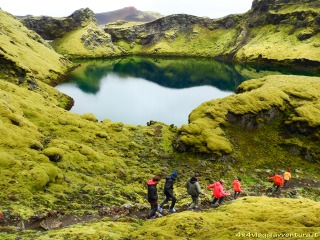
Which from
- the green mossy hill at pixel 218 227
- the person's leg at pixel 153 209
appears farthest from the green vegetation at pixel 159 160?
the person's leg at pixel 153 209

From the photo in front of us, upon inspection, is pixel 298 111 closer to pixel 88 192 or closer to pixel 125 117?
pixel 88 192

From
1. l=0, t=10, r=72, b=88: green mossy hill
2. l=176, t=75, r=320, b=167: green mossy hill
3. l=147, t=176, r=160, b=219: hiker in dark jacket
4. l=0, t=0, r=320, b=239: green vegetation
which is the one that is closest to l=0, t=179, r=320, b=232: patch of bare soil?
l=0, t=0, r=320, b=239: green vegetation

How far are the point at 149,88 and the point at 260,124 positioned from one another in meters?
83.0

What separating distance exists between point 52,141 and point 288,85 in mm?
42805

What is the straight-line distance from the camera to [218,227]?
762 inches

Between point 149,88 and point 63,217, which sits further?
point 149,88

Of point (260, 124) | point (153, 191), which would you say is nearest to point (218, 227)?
point (153, 191)

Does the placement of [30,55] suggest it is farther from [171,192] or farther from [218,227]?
[218,227]

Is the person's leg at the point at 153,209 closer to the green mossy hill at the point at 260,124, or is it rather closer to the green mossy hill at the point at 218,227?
the green mossy hill at the point at 218,227

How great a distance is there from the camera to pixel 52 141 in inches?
1631

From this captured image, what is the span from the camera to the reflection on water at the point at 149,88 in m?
89.3

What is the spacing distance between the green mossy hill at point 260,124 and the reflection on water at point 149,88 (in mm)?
24148

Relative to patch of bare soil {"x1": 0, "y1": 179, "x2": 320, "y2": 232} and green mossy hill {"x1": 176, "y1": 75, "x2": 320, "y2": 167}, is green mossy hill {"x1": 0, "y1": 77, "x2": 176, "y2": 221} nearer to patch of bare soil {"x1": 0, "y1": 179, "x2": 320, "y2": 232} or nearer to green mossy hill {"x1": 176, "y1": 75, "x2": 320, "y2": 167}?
patch of bare soil {"x1": 0, "y1": 179, "x2": 320, "y2": 232}

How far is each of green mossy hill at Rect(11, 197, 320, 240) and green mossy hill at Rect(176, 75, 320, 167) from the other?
2644 cm
